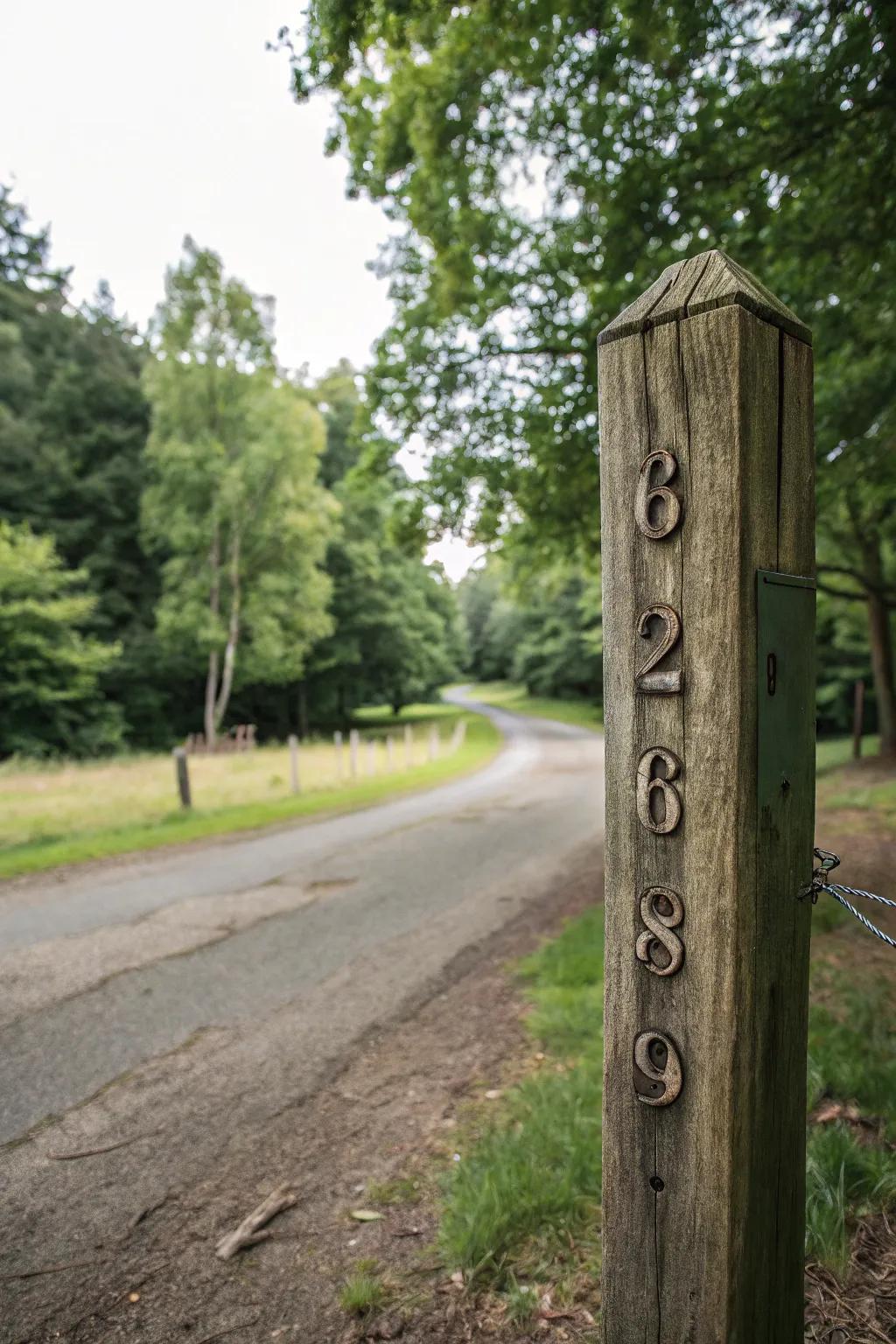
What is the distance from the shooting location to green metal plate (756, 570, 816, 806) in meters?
1.55

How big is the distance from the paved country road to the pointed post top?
3.23m

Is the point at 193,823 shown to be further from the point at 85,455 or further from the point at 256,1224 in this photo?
the point at 85,455

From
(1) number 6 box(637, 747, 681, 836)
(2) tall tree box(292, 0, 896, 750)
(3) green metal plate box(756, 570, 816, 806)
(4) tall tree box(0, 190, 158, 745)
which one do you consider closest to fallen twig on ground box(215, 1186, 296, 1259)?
(1) number 6 box(637, 747, 681, 836)

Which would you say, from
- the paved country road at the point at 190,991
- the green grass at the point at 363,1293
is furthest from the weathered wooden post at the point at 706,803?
the paved country road at the point at 190,991

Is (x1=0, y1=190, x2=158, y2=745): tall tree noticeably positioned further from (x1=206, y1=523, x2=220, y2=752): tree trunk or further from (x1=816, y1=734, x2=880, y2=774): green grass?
(x1=816, y1=734, x2=880, y2=774): green grass

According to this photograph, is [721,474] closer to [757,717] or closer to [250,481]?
[757,717]

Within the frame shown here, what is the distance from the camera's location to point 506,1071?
12.7ft

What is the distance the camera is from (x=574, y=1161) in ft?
9.34

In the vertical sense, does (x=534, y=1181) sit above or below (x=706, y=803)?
below

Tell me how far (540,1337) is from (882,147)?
694cm

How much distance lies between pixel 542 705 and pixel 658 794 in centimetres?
5308

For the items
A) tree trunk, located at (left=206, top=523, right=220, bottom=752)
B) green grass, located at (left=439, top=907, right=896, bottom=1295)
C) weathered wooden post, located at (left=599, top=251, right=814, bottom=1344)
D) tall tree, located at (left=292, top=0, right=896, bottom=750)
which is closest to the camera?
weathered wooden post, located at (left=599, top=251, right=814, bottom=1344)

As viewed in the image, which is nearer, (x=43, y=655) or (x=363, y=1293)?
(x=363, y=1293)

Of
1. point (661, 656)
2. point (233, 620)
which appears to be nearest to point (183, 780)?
point (661, 656)
